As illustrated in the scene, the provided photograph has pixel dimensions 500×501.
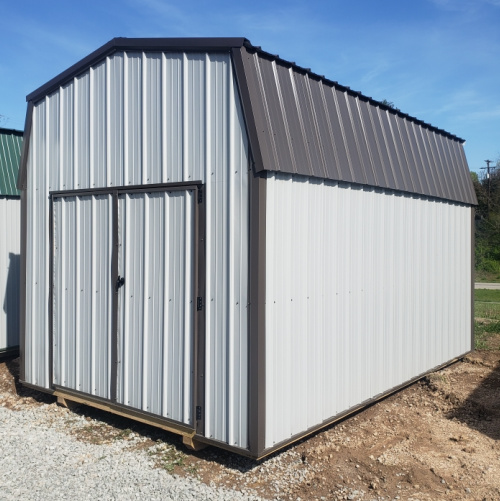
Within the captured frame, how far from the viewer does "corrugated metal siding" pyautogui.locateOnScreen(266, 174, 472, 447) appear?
193 inches

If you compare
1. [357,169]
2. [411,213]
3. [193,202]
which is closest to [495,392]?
[411,213]

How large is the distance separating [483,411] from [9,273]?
23.5 ft

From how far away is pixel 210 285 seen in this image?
508 centimetres

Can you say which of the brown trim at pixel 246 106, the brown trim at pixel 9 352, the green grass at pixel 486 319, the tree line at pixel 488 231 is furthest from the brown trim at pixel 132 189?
the tree line at pixel 488 231

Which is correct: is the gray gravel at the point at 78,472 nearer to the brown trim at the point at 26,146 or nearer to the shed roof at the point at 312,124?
the shed roof at the point at 312,124

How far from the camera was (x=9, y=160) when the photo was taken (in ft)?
31.1

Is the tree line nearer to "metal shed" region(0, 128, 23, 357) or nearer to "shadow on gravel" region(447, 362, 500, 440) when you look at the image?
"shadow on gravel" region(447, 362, 500, 440)

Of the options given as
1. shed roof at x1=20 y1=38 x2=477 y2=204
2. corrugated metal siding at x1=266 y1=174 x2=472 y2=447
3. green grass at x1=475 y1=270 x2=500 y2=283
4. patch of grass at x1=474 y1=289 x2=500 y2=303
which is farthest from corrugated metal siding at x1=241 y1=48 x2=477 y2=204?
green grass at x1=475 y1=270 x2=500 y2=283

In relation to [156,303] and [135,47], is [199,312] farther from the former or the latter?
[135,47]

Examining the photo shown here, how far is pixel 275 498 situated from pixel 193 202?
103 inches

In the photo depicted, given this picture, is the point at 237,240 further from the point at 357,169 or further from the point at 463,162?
the point at 463,162

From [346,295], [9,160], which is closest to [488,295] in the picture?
[346,295]

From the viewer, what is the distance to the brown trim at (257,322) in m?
4.65

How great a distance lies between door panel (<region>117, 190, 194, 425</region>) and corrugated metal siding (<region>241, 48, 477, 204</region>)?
3.41 ft
